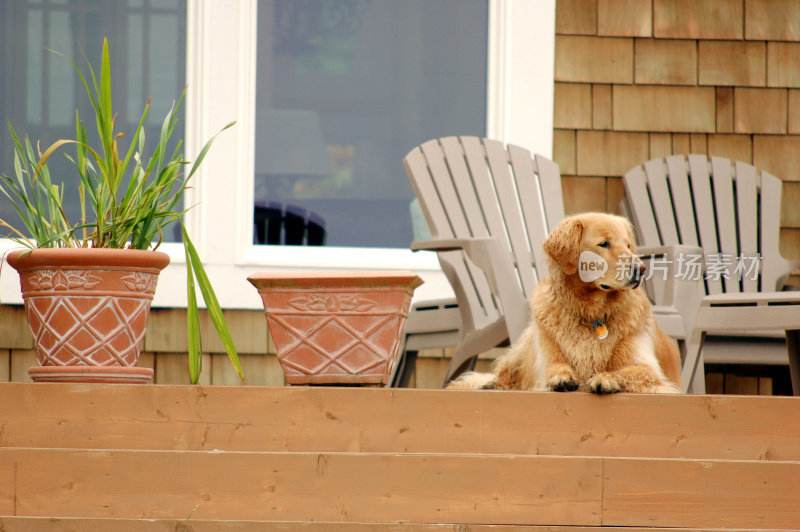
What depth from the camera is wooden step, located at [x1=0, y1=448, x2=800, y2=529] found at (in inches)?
85.0

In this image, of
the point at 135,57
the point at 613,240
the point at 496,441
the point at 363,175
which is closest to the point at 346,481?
the point at 496,441

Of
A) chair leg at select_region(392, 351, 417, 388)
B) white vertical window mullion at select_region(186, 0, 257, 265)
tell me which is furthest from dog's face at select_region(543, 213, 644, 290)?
white vertical window mullion at select_region(186, 0, 257, 265)

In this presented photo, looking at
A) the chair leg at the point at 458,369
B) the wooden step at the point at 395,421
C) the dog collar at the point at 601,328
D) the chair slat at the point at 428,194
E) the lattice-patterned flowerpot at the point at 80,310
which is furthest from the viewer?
the chair slat at the point at 428,194

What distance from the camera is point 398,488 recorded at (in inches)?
86.0

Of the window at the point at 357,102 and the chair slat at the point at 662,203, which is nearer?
the chair slat at the point at 662,203

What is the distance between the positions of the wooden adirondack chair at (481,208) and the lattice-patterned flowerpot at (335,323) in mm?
904

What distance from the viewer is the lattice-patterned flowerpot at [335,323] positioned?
2557 millimetres

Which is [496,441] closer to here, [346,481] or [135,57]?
[346,481]

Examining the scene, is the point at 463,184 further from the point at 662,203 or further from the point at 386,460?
the point at 386,460

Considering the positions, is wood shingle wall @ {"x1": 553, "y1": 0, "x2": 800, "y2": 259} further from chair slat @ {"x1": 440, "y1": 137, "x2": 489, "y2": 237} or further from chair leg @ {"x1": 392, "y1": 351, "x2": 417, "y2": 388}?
chair leg @ {"x1": 392, "y1": 351, "x2": 417, "y2": 388}

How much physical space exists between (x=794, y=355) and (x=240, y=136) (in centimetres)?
229


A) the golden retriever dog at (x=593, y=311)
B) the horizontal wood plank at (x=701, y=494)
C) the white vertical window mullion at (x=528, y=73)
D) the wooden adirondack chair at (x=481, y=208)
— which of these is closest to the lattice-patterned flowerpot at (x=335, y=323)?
the golden retriever dog at (x=593, y=311)

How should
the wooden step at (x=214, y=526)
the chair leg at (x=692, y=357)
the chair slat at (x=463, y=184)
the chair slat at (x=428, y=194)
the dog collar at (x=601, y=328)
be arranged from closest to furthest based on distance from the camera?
1. the wooden step at (x=214, y=526)
2. the dog collar at (x=601, y=328)
3. the chair leg at (x=692, y=357)
4. the chair slat at (x=428, y=194)
5. the chair slat at (x=463, y=184)

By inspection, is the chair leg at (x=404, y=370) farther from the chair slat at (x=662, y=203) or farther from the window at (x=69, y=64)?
the window at (x=69, y=64)
